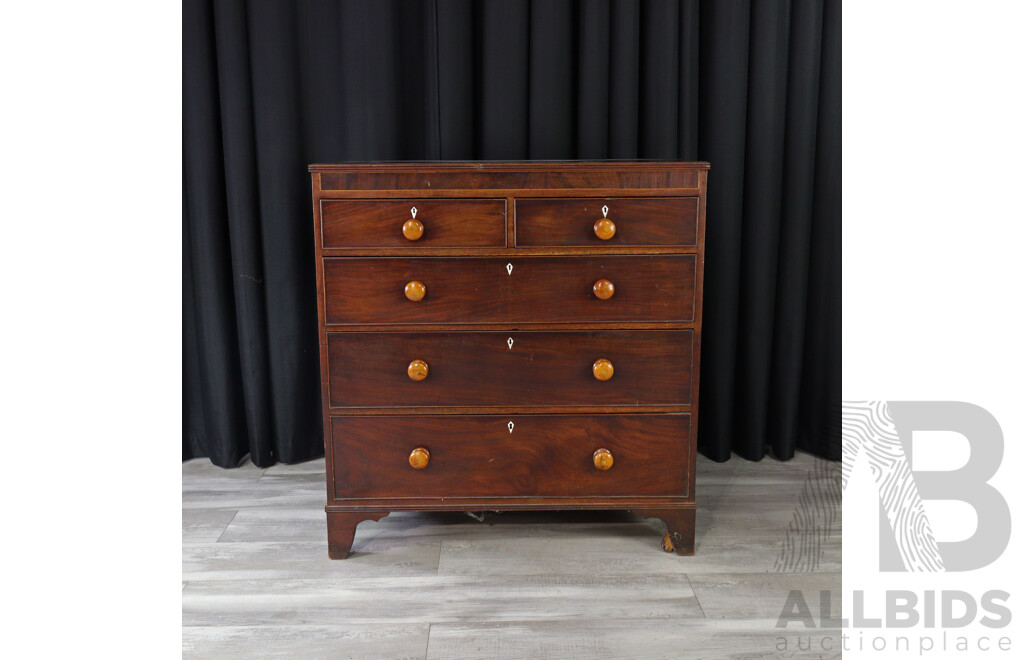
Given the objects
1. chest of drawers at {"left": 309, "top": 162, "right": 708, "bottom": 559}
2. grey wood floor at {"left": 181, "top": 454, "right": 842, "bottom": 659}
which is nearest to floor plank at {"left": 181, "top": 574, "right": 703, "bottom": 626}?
grey wood floor at {"left": 181, "top": 454, "right": 842, "bottom": 659}

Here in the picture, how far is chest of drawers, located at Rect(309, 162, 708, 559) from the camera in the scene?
1665 millimetres

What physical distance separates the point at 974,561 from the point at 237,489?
195 centimetres

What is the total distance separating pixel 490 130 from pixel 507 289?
2.35ft

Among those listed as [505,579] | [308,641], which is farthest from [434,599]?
[308,641]

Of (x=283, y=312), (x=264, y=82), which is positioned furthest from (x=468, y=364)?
(x=264, y=82)

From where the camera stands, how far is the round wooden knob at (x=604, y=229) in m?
1.66

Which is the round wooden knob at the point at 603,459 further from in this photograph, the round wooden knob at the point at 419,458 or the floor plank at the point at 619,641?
the floor plank at the point at 619,641

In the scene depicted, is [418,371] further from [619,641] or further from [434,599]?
[619,641]

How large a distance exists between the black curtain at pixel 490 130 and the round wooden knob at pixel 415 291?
0.68m

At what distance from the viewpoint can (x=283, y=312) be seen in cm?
226

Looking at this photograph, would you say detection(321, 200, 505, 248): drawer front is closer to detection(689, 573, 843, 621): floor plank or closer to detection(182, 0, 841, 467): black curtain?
detection(182, 0, 841, 467): black curtain

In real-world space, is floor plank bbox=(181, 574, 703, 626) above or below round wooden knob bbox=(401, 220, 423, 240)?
below

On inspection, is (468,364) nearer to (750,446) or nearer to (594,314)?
(594,314)

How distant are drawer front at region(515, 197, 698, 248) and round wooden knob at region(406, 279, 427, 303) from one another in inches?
10.0
